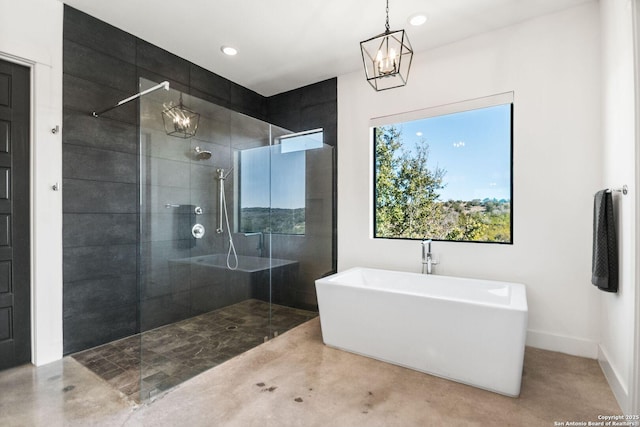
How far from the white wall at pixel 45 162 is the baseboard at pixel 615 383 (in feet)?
12.6

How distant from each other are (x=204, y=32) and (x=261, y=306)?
8.55 ft

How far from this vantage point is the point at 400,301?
233 centimetres

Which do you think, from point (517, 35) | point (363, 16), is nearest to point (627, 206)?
point (517, 35)

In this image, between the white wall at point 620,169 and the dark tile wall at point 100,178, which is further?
the dark tile wall at point 100,178

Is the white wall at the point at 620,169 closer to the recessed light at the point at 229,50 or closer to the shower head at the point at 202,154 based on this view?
the shower head at the point at 202,154

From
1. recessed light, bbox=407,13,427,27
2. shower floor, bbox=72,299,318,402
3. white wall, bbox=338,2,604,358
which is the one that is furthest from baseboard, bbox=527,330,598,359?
recessed light, bbox=407,13,427,27

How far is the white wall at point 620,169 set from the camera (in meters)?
1.75

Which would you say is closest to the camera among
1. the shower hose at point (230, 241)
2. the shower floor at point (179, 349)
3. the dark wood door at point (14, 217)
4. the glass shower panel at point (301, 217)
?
the shower floor at point (179, 349)

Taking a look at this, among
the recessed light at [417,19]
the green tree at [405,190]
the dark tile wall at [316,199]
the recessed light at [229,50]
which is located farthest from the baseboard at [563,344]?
the recessed light at [229,50]

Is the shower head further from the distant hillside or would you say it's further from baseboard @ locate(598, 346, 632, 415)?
baseboard @ locate(598, 346, 632, 415)

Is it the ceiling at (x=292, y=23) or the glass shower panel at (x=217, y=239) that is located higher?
the ceiling at (x=292, y=23)

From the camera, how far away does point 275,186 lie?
10.5 ft

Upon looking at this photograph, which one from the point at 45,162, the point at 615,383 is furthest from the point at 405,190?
the point at 45,162

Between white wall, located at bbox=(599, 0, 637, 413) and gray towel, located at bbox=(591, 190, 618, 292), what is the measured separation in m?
0.04
